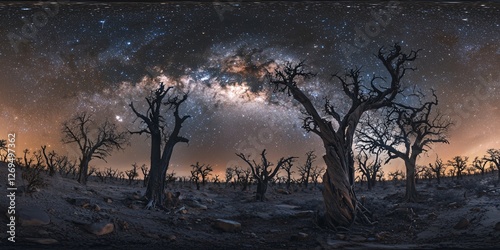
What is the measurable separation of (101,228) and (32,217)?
4.94 feet

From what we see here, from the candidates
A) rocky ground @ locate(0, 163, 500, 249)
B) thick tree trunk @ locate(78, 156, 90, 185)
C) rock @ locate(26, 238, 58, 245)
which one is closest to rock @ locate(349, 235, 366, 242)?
rocky ground @ locate(0, 163, 500, 249)

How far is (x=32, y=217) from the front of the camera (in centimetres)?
710

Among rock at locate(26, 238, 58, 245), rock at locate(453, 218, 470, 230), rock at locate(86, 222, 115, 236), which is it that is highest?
rock at locate(26, 238, 58, 245)

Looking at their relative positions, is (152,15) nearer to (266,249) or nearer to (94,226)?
(94,226)

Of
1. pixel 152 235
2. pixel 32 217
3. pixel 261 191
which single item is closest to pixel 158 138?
pixel 152 235

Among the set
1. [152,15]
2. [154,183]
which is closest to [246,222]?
[154,183]

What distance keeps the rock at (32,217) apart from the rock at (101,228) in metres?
0.96

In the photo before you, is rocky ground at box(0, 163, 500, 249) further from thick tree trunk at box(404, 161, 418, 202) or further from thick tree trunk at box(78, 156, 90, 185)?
thick tree trunk at box(78, 156, 90, 185)

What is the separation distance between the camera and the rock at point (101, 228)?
→ 24.7ft

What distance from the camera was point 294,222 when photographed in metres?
12.6

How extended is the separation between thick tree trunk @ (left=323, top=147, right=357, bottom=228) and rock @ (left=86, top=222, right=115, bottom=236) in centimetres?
709

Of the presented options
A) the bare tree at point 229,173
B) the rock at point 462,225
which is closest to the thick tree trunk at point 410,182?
the rock at point 462,225

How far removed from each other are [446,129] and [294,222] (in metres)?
14.2

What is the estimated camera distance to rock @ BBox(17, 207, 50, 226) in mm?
6859
